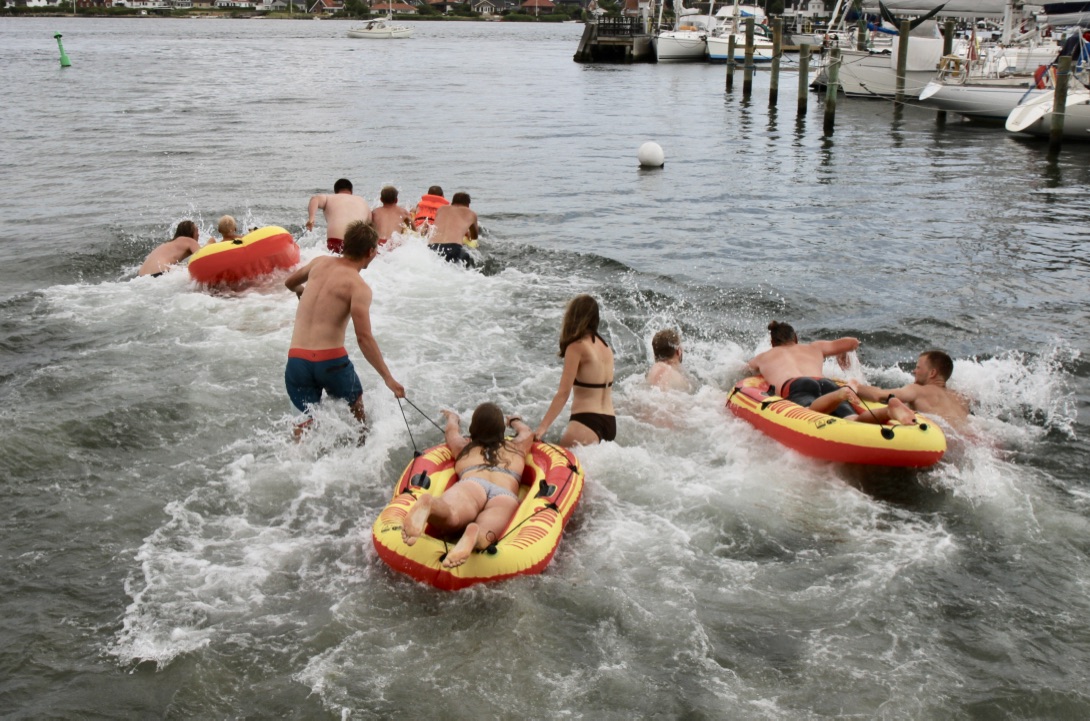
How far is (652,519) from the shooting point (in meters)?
6.69

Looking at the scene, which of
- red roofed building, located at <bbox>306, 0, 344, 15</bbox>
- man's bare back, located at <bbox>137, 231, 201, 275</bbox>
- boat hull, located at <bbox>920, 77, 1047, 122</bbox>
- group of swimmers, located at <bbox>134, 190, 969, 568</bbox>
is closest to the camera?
group of swimmers, located at <bbox>134, 190, 969, 568</bbox>

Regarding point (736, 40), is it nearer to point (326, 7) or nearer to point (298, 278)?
point (298, 278)

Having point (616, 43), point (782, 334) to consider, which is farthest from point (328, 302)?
point (616, 43)

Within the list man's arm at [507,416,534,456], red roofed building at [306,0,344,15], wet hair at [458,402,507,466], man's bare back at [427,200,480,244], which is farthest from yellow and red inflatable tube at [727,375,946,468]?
red roofed building at [306,0,344,15]

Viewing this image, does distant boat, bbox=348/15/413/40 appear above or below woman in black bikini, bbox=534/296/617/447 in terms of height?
above

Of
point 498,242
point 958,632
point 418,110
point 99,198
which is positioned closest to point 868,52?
point 418,110

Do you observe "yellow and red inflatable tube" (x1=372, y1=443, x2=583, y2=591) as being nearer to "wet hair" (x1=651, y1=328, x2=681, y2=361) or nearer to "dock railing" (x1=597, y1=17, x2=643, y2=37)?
"wet hair" (x1=651, y1=328, x2=681, y2=361)

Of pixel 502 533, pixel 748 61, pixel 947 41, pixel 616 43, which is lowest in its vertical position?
pixel 502 533

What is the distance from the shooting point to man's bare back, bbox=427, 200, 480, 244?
43.5ft

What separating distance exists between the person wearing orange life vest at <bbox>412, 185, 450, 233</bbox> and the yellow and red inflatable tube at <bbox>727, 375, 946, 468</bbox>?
7.51 meters

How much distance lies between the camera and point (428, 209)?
14.2 m

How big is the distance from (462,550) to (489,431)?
1.19m

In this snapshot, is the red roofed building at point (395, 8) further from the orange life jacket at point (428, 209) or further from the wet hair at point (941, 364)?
the wet hair at point (941, 364)

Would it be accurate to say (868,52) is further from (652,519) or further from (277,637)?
(277,637)
